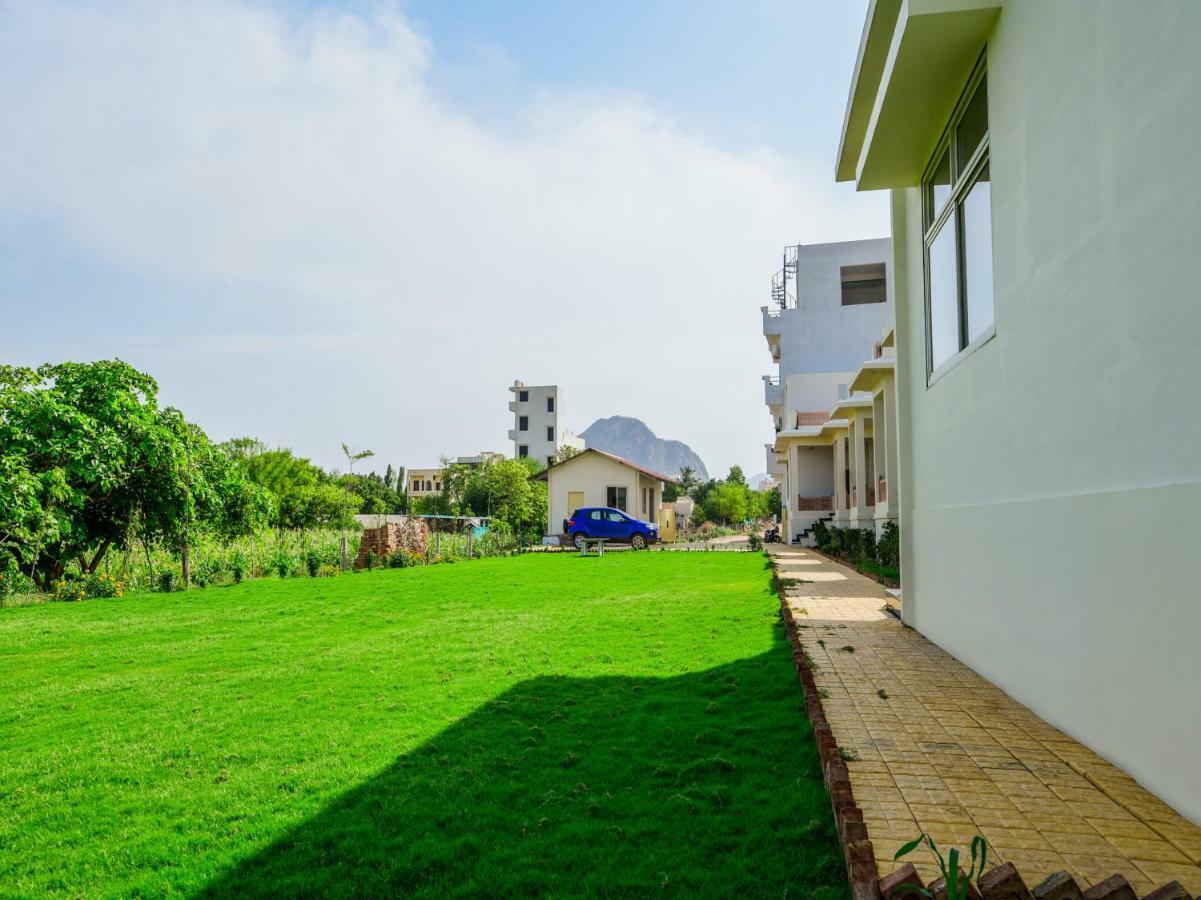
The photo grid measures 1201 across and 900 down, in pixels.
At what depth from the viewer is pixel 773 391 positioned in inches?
1741

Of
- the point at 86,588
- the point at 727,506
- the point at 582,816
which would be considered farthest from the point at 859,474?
the point at 727,506

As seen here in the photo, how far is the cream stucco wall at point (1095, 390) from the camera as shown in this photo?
331cm

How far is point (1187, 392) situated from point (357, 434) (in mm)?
63404

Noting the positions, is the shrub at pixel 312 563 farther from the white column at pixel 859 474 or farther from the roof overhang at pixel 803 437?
the roof overhang at pixel 803 437

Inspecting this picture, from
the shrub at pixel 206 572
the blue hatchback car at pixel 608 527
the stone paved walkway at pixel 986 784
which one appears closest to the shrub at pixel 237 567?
the shrub at pixel 206 572

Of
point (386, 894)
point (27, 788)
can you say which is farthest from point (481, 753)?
point (27, 788)

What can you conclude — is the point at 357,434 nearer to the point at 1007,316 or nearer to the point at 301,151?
the point at 301,151

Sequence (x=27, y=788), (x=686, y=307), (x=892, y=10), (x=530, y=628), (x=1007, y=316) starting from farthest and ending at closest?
1. (x=686, y=307)
2. (x=530, y=628)
3. (x=892, y=10)
4. (x=1007, y=316)
5. (x=27, y=788)

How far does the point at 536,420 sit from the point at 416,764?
250 ft

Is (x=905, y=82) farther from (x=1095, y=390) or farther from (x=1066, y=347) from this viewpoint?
(x=1095, y=390)

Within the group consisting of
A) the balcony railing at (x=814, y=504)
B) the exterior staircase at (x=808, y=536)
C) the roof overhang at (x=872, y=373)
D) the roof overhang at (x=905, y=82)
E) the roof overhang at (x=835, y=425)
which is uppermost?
the roof overhang at (x=905, y=82)

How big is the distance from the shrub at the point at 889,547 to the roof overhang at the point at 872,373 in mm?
3190

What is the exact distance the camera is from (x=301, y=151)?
12.1m

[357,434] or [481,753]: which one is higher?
[357,434]
